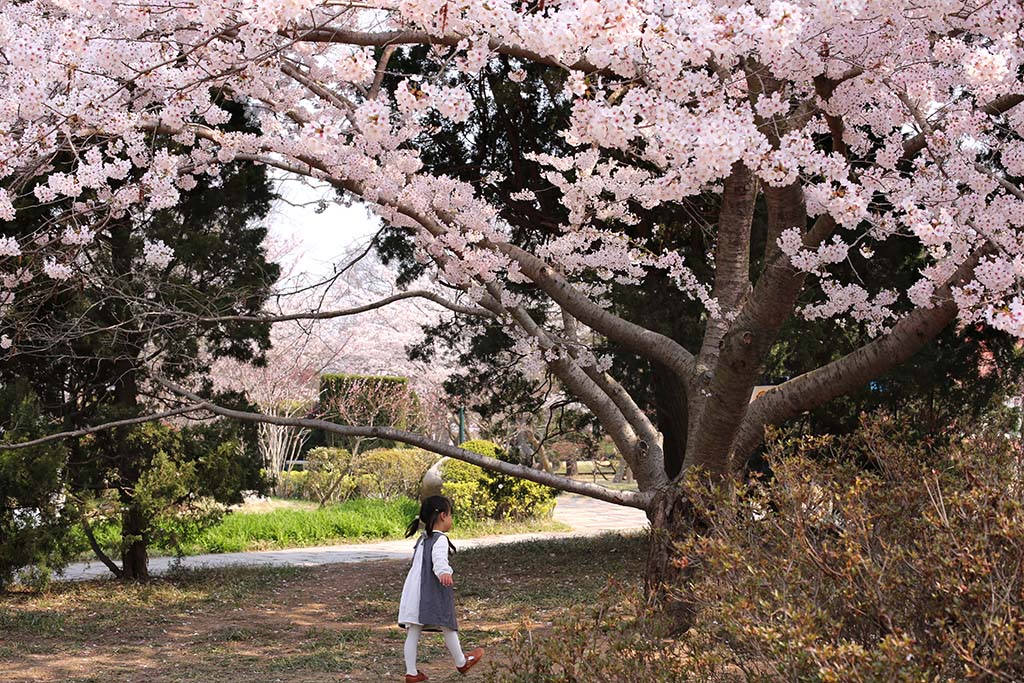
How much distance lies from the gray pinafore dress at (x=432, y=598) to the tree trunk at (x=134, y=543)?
4605 millimetres

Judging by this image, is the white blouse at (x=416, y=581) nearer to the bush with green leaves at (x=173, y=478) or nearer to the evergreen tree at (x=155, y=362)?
the evergreen tree at (x=155, y=362)

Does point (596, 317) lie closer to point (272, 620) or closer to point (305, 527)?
point (272, 620)

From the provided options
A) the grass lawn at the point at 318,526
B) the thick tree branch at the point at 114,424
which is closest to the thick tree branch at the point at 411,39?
the thick tree branch at the point at 114,424

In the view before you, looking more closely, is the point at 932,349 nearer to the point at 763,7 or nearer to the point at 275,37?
the point at 763,7

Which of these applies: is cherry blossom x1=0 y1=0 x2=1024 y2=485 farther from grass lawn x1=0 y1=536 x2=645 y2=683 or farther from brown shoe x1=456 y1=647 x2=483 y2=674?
grass lawn x1=0 y1=536 x2=645 y2=683

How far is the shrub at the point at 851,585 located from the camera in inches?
108

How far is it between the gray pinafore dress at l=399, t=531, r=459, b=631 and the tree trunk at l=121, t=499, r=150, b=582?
4.60 m

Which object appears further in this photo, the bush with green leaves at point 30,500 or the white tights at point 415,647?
the bush with green leaves at point 30,500

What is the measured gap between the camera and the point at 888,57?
4.18 meters

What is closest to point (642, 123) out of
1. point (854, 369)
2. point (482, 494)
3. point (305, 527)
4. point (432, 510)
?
point (854, 369)

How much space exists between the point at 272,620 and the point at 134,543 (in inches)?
101

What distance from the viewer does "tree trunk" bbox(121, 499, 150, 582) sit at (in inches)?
355

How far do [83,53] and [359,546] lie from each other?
9.27 meters

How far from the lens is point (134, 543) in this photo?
9.34m
